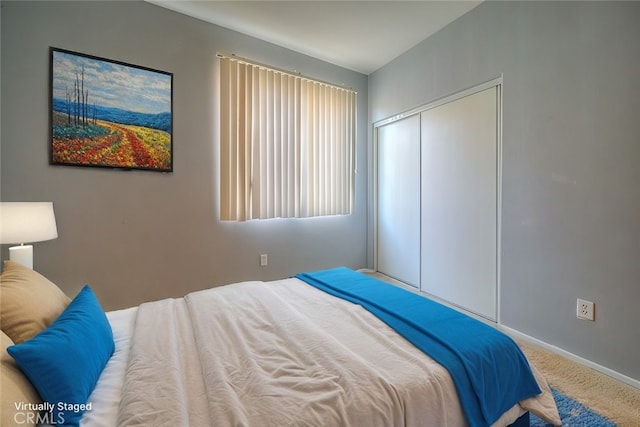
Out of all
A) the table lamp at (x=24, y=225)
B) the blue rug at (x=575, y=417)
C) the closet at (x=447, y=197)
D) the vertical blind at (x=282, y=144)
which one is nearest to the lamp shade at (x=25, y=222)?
the table lamp at (x=24, y=225)

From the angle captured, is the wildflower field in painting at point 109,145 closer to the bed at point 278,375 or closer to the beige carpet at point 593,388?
the bed at point 278,375

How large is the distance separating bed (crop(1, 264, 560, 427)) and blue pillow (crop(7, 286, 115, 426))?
0.04 ft

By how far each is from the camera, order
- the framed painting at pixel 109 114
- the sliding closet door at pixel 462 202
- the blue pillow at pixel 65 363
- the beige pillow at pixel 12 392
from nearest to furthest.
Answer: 1. the beige pillow at pixel 12 392
2. the blue pillow at pixel 65 363
3. the framed painting at pixel 109 114
4. the sliding closet door at pixel 462 202

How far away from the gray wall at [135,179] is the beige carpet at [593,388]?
2.39 meters

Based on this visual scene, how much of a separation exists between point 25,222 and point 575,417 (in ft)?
10.3

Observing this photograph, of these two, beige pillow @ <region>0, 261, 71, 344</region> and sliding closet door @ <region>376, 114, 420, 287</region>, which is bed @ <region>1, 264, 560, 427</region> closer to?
beige pillow @ <region>0, 261, 71, 344</region>

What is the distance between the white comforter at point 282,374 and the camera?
84 centimetres

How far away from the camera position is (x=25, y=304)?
106 centimetres

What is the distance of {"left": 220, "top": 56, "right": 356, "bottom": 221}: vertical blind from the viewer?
290 centimetres

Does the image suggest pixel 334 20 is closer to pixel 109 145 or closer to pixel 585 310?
pixel 109 145

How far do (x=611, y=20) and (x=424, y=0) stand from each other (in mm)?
1286

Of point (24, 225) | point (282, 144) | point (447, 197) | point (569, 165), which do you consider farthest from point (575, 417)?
point (24, 225)

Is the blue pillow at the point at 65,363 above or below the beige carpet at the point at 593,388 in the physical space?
above

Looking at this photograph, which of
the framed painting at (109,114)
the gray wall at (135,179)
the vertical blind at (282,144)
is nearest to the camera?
the gray wall at (135,179)
